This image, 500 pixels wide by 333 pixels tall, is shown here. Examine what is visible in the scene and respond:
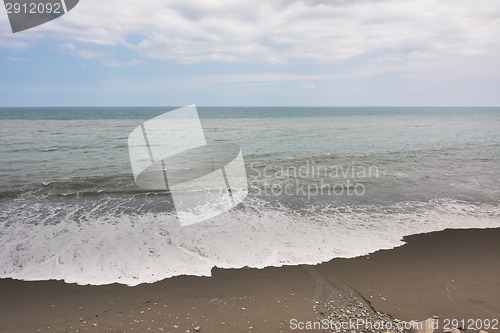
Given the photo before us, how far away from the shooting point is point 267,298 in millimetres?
4113

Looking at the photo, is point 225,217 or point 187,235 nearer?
point 187,235

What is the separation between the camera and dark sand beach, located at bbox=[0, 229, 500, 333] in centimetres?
366

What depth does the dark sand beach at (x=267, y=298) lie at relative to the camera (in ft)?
12.0

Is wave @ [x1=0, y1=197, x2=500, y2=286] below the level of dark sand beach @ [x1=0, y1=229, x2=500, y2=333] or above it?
above

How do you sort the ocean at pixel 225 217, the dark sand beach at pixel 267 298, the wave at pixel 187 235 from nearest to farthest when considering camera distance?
the dark sand beach at pixel 267 298 < the wave at pixel 187 235 < the ocean at pixel 225 217

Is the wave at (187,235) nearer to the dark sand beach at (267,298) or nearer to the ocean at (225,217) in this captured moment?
the ocean at (225,217)

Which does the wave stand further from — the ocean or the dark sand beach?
the dark sand beach

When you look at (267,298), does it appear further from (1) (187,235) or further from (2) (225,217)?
(2) (225,217)

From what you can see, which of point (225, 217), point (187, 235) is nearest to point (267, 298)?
point (187, 235)

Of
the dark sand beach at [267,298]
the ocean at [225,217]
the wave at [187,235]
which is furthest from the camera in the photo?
the ocean at [225,217]

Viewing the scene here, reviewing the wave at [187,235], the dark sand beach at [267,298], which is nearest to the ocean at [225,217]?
the wave at [187,235]

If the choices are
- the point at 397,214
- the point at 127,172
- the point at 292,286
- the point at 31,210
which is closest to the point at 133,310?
the point at 292,286

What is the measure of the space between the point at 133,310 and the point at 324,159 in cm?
1309

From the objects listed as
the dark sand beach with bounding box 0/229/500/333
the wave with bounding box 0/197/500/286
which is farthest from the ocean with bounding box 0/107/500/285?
the dark sand beach with bounding box 0/229/500/333
